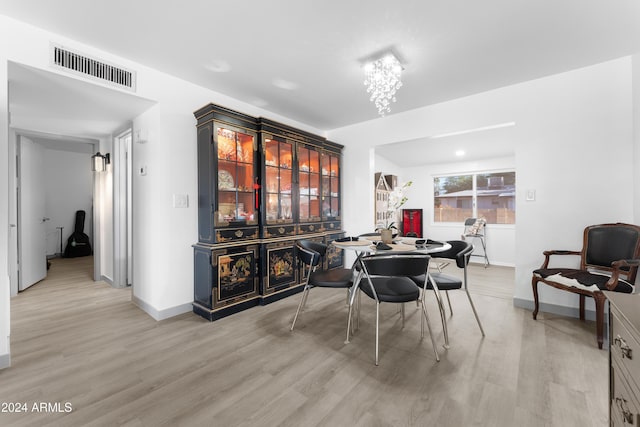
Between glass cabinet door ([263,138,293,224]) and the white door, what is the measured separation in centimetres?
361

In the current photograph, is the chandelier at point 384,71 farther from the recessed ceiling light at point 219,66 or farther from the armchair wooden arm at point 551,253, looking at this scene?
the armchair wooden arm at point 551,253

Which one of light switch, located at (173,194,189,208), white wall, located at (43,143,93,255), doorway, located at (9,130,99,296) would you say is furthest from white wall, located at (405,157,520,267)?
white wall, located at (43,143,93,255)

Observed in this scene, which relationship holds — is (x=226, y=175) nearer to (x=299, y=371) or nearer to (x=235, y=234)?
(x=235, y=234)

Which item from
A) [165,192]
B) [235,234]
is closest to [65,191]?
[165,192]

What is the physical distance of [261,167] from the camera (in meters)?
3.37

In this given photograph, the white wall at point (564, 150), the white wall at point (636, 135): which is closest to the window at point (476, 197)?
the white wall at point (564, 150)

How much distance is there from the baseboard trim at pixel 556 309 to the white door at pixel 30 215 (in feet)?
21.5

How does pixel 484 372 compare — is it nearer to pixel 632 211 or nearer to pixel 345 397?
pixel 345 397

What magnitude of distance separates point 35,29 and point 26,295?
3.40m

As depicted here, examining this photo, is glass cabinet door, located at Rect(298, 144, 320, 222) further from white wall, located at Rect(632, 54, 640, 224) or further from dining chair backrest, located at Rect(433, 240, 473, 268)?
white wall, located at Rect(632, 54, 640, 224)

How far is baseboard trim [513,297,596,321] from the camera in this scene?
9.13 feet

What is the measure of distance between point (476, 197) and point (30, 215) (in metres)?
8.34

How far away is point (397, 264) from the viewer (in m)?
1.95

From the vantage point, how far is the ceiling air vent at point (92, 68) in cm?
225
